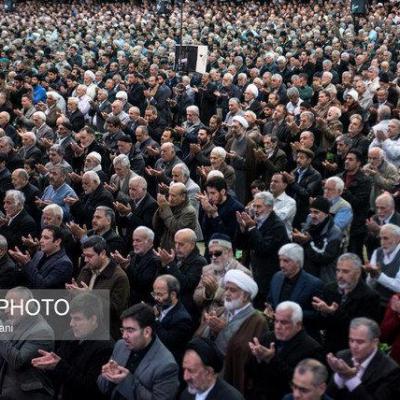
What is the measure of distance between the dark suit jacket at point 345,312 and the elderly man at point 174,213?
7.36ft

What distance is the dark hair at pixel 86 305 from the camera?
5.63 meters

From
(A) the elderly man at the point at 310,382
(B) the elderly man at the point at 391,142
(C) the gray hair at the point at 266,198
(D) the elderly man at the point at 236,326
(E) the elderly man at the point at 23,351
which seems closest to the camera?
(A) the elderly man at the point at 310,382

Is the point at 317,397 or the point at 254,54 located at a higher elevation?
the point at 317,397

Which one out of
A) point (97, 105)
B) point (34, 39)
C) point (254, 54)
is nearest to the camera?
point (97, 105)

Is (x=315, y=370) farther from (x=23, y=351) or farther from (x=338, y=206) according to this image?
(x=338, y=206)

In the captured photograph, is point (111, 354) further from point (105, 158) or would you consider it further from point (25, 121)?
point (25, 121)

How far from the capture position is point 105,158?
1131cm

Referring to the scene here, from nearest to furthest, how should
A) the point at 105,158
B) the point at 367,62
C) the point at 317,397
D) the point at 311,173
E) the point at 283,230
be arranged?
the point at 317,397
the point at 283,230
the point at 311,173
the point at 105,158
the point at 367,62

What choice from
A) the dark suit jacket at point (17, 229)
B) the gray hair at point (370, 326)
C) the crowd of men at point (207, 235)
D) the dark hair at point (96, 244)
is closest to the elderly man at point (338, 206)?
the crowd of men at point (207, 235)

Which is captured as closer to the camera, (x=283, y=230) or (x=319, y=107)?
(x=283, y=230)

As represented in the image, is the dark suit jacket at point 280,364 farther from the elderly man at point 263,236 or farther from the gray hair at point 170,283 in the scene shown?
the elderly man at point 263,236

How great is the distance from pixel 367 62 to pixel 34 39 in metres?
9.21

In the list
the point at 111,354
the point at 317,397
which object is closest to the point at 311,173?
the point at 111,354

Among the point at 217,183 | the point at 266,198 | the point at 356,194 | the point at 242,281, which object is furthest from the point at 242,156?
the point at 242,281
